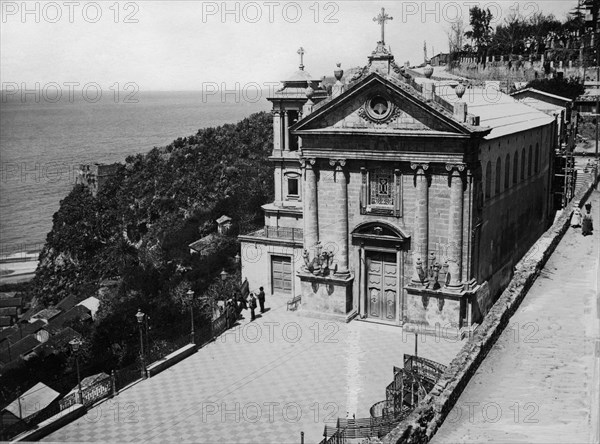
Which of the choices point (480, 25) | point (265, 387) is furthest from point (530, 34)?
point (265, 387)

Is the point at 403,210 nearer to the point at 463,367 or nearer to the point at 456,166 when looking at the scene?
the point at 456,166

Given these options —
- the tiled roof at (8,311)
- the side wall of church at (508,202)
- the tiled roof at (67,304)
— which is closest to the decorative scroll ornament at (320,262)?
the side wall of church at (508,202)

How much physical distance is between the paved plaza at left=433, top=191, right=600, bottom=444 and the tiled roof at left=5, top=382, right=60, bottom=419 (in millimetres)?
13780

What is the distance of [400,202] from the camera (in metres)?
27.3

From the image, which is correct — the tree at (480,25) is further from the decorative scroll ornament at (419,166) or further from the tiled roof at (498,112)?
the decorative scroll ornament at (419,166)

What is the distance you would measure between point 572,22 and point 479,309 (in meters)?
74.5

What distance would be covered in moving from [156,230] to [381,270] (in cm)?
4254

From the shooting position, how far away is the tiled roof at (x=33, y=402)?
2177 centimetres

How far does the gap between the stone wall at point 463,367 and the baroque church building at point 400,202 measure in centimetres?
322

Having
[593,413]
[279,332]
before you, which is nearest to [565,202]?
[279,332]

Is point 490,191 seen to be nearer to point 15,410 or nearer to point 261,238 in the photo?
point 261,238

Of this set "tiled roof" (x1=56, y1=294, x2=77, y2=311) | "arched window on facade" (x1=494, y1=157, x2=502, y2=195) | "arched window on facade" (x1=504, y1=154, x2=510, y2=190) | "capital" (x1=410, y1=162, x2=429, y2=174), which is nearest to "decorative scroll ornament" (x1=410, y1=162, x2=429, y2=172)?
"capital" (x1=410, y1=162, x2=429, y2=174)

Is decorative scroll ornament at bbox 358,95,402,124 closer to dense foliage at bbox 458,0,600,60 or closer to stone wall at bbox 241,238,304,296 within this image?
stone wall at bbox 241,238,304,296

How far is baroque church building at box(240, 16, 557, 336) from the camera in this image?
26.2m
